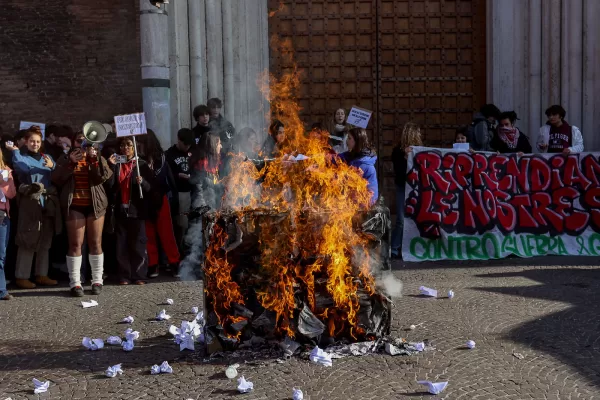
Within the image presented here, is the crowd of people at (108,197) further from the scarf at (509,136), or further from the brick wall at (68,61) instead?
the brick wall at (68,61)

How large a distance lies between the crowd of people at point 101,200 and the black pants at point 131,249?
0.01 metres

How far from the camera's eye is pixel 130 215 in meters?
9.81

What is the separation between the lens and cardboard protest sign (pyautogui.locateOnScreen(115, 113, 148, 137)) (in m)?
9.43

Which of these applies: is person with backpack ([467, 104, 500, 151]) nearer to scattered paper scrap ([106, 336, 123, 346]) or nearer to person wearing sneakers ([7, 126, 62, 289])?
person wearing sneakers ([7, 126, 62, 289])

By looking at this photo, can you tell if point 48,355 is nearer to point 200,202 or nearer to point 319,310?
point 319,310

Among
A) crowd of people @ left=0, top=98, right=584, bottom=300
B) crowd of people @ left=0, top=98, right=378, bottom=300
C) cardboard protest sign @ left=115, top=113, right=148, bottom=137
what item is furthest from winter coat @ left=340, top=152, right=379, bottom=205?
cardboard protest sign @ left=115, top=113, right=148, bottom=137

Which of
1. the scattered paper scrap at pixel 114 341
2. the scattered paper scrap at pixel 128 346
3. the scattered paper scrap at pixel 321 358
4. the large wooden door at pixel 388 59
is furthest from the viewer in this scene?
the large wooden door at pixel 388 59

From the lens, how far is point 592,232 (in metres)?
11.0

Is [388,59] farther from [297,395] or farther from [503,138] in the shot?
[297,395]

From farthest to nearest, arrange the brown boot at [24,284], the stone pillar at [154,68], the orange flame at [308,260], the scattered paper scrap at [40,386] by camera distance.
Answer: the stone pillar at [154,68], the brown boot at [24,284], the orange flame at [308,260], the scattered paper scrap at [40,386]

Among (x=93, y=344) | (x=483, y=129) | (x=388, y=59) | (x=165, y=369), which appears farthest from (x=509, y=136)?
(x=165, y=369)

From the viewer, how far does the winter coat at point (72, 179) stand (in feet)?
29.6

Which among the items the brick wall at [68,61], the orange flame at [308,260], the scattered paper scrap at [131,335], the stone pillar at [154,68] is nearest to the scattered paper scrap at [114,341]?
the scattered paper scrap at [131,335]

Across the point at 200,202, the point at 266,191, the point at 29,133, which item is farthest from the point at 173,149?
the point at 266,191
